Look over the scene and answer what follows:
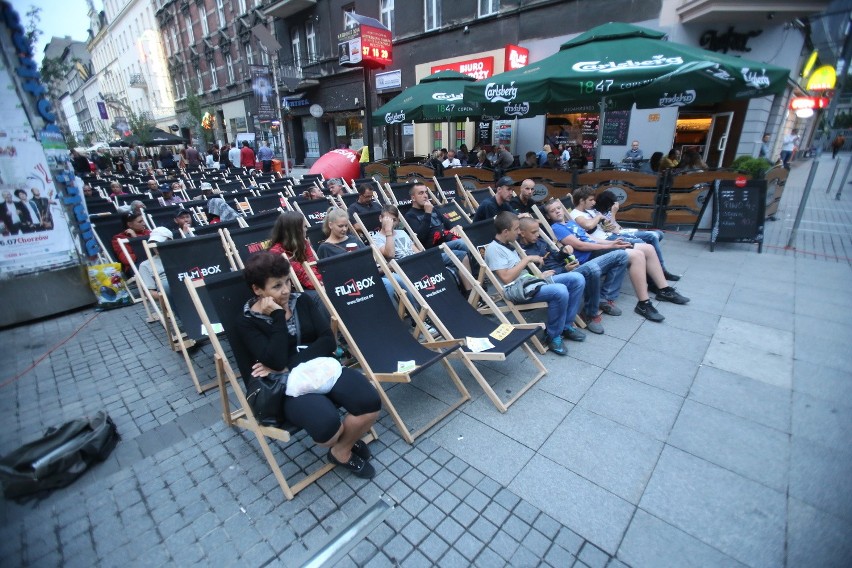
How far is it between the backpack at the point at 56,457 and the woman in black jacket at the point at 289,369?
1.20m

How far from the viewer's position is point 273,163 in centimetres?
1602

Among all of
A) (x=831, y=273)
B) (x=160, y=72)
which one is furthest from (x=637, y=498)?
(x=160, y=72)

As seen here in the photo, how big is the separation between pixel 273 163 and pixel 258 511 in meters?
16.2

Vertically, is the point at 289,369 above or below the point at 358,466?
above

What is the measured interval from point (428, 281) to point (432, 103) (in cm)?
598

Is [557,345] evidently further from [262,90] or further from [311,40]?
[311,40]

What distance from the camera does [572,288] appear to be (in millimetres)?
3600

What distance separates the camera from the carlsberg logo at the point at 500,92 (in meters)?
5.85

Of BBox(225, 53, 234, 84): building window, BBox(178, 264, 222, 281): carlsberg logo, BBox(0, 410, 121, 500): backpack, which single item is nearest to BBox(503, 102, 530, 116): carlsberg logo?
BBox(178, 264, 222, 281): carlsberg logo

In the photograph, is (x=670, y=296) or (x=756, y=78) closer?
(x=670, y=296)

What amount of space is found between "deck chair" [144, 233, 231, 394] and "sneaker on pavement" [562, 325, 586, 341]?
10.4 ft

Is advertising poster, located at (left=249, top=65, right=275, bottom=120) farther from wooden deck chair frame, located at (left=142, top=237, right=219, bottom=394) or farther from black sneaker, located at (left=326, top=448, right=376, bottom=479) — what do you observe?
black sneaker, located at (left=326, top=448, right=376, bottom=479)

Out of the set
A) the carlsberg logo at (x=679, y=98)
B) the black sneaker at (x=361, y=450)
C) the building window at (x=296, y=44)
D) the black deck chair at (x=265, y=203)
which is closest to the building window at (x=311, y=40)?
the building window at (x=296, y=44)

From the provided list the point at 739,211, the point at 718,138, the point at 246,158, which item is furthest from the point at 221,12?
the point at 739,211
